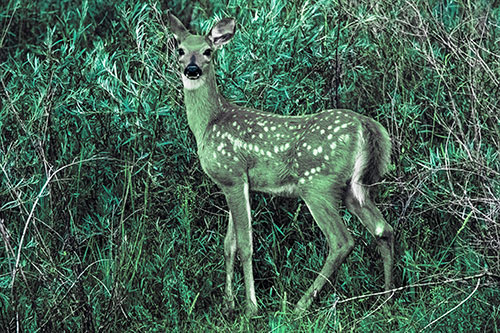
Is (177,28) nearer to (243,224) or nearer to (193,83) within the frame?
(193,83)

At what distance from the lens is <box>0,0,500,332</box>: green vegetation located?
16.4 feet

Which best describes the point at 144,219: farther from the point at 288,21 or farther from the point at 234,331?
the point at 288,21

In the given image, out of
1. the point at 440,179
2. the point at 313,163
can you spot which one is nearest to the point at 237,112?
the point at 313,163

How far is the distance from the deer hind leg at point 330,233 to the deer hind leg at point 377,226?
0.16 meters

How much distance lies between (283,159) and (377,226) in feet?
1.99

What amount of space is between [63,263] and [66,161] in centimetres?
115

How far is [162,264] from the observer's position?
545 centimetres

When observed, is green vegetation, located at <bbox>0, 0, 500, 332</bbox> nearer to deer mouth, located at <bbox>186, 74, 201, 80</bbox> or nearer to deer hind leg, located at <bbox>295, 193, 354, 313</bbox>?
deer hind leg, located at <bbox>295, 193, 354, 313</bbox>

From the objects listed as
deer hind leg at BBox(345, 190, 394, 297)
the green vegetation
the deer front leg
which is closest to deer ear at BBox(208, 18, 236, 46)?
the green vegetation

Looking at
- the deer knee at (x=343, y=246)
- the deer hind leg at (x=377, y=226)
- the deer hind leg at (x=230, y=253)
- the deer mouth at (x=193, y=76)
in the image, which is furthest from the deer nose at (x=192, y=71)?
the deer knee at (x=343, y=246)

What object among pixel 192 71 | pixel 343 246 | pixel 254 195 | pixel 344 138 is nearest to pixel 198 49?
pixel 192 71

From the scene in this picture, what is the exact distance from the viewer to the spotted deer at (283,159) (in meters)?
5.05

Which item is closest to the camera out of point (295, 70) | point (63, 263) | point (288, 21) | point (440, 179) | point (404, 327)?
point (404, 327)

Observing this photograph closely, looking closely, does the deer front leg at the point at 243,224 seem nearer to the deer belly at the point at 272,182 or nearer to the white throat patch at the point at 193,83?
the deer belly at the point at 272,182
